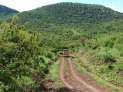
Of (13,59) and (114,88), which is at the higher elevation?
(13,59)

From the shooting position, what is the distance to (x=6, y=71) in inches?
504

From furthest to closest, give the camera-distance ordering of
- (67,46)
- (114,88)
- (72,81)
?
(67,46), (72,81), (114,88)

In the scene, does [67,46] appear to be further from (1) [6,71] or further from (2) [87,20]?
(2) [87,20]

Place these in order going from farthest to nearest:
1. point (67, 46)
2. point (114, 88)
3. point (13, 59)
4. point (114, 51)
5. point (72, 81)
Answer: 1. point (67, 46)
2. point (114, 51)
3. point (72, 81)
4. point (114, 88)
5. point (13, 59)

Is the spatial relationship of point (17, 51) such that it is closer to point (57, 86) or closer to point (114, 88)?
point (57, 86)

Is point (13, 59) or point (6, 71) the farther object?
point (13, 59)

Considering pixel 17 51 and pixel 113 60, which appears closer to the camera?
pixel 17 51

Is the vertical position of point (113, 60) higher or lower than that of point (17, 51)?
lower

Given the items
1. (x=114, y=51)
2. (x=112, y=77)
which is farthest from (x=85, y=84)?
(x=114, y=51)

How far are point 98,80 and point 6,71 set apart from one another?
1216 cm

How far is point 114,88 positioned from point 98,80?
11.5 feet

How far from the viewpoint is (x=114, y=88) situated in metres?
19.8

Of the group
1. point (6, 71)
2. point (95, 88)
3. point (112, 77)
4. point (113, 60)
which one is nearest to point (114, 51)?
point (113, 60)

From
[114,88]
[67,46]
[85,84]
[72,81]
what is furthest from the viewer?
[67,46]
